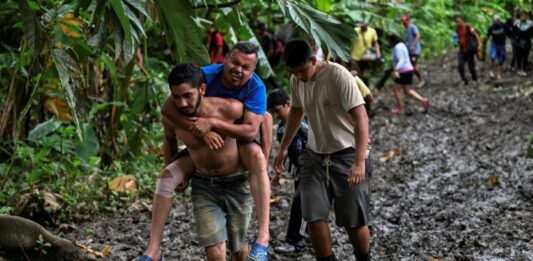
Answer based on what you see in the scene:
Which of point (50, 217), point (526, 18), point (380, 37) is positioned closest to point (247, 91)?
point (50, 217)

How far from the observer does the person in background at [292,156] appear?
641 centimetres

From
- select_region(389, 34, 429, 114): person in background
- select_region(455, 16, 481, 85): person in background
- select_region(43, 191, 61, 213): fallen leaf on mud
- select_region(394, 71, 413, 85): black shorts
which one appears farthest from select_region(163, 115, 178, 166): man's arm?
select_region(455, 16, 481, 85): person in background

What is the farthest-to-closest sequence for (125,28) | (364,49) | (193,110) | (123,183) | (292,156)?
(364,49) < (123,183) < (292,156) < (193,110) < (125,28)

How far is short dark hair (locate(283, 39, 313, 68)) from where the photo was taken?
16.7 feet

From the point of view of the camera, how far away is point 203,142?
4.70 metres

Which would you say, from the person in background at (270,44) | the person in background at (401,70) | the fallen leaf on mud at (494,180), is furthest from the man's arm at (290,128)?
the person in background at (270,44)

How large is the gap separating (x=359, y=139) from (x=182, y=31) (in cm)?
146

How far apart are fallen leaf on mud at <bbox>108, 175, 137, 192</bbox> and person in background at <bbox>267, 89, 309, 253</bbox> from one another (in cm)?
202

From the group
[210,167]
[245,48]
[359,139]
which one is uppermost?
[245,48]

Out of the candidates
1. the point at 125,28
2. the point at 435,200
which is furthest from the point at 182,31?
the point at 435,200

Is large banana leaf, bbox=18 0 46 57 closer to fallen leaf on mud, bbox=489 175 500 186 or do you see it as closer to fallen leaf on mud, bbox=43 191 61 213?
fallen leaf on mud, bbox=43 191 61 213

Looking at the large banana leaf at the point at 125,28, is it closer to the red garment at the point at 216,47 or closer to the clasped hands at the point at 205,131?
the clasped hands at the point at 205,131

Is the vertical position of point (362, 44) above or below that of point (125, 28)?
below

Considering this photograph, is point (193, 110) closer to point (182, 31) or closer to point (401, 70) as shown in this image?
point (182, 31)
